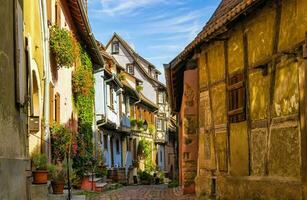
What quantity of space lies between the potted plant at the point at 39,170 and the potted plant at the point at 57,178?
4.13 feet

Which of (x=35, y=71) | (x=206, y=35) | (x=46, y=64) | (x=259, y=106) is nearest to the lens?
(x=259, y=106)

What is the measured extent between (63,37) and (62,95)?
311cm

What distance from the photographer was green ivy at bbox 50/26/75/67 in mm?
16750

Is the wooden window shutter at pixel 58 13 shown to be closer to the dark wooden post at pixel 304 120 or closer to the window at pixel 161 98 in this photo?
the dark wooden post at pixel 304 120

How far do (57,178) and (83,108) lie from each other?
10.7 metres

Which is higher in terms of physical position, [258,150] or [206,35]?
[206,35]

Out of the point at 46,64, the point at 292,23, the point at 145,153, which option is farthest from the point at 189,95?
the point at 145,153

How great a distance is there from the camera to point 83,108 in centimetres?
2422

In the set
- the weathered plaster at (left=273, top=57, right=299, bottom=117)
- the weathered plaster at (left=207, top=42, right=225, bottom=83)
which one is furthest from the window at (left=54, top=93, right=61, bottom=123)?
the weathered plaster at (left=273, top=57, right=299, bottom=117)

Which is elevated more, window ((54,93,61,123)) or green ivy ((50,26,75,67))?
green ivy ((50,26,75,67))

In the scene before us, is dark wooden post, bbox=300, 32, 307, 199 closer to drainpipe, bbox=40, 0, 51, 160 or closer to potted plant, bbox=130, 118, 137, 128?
drainpipe, bbox=40, 0, 51, 160

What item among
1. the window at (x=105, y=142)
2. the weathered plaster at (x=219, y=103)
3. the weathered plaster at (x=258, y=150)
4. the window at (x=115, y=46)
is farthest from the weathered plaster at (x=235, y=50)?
the window at (x=115, y=46)

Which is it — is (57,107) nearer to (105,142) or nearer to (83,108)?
(83,108)

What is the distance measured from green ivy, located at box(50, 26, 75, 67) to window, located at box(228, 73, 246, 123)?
5672 millimetres
